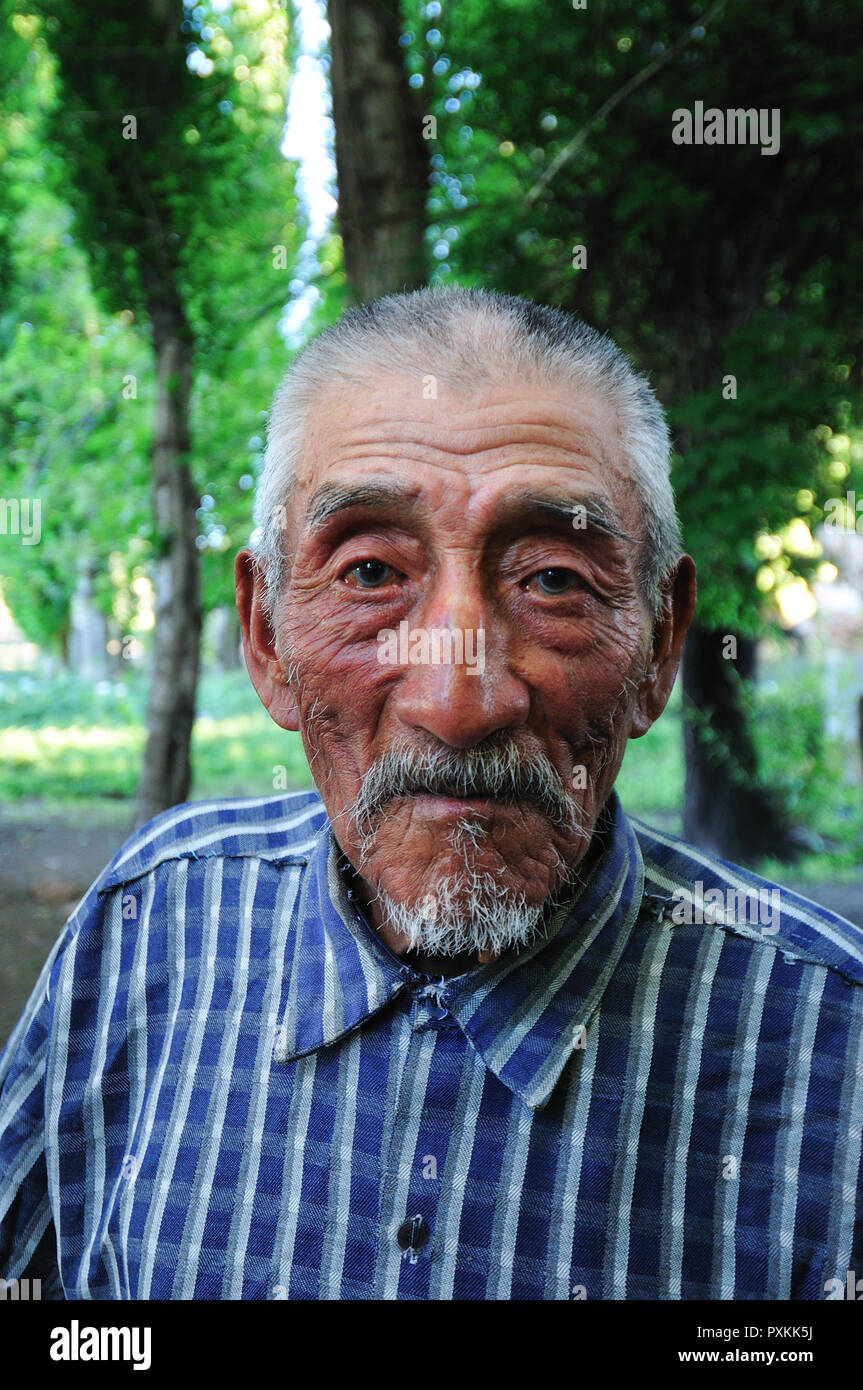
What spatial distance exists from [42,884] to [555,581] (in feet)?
9.26

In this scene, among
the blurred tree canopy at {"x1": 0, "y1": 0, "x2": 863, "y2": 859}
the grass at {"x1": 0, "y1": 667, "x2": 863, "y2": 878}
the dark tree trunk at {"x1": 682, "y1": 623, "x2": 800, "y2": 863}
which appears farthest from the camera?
the grass at {"x1": 0, "y1": 667, "x2": 863, "y2": 878}

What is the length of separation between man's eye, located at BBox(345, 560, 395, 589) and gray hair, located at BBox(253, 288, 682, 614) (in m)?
0.13

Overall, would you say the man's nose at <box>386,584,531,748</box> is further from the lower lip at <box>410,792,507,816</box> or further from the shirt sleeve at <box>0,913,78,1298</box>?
the shirt sleeve at <box>0,913,78,1298</box>

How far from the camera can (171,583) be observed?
10.5 feet

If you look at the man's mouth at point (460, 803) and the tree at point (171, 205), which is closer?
the man's mouth at point (460, 803)

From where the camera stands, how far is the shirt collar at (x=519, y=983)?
1109 millimetres

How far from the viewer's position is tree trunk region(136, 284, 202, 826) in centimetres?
315

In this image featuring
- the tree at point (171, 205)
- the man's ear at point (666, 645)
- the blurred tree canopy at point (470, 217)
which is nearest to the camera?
the man's ear at point (666, 645)

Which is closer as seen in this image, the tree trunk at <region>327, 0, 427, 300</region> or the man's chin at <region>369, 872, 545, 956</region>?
the man's chin at <region>369, 872, 545, 956</region>

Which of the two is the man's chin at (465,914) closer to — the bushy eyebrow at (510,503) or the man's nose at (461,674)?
the man's nose at (461,674)

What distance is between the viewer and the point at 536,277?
2.94 m

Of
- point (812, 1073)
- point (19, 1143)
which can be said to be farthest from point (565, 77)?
point (19, 1143)

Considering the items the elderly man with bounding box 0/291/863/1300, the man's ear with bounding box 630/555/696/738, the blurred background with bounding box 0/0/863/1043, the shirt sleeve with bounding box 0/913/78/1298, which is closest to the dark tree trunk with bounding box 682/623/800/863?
the blurred background with bounding box 0/0/863/1043

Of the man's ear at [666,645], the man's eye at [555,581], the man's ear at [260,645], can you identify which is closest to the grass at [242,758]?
the man's ear at [260,645]
